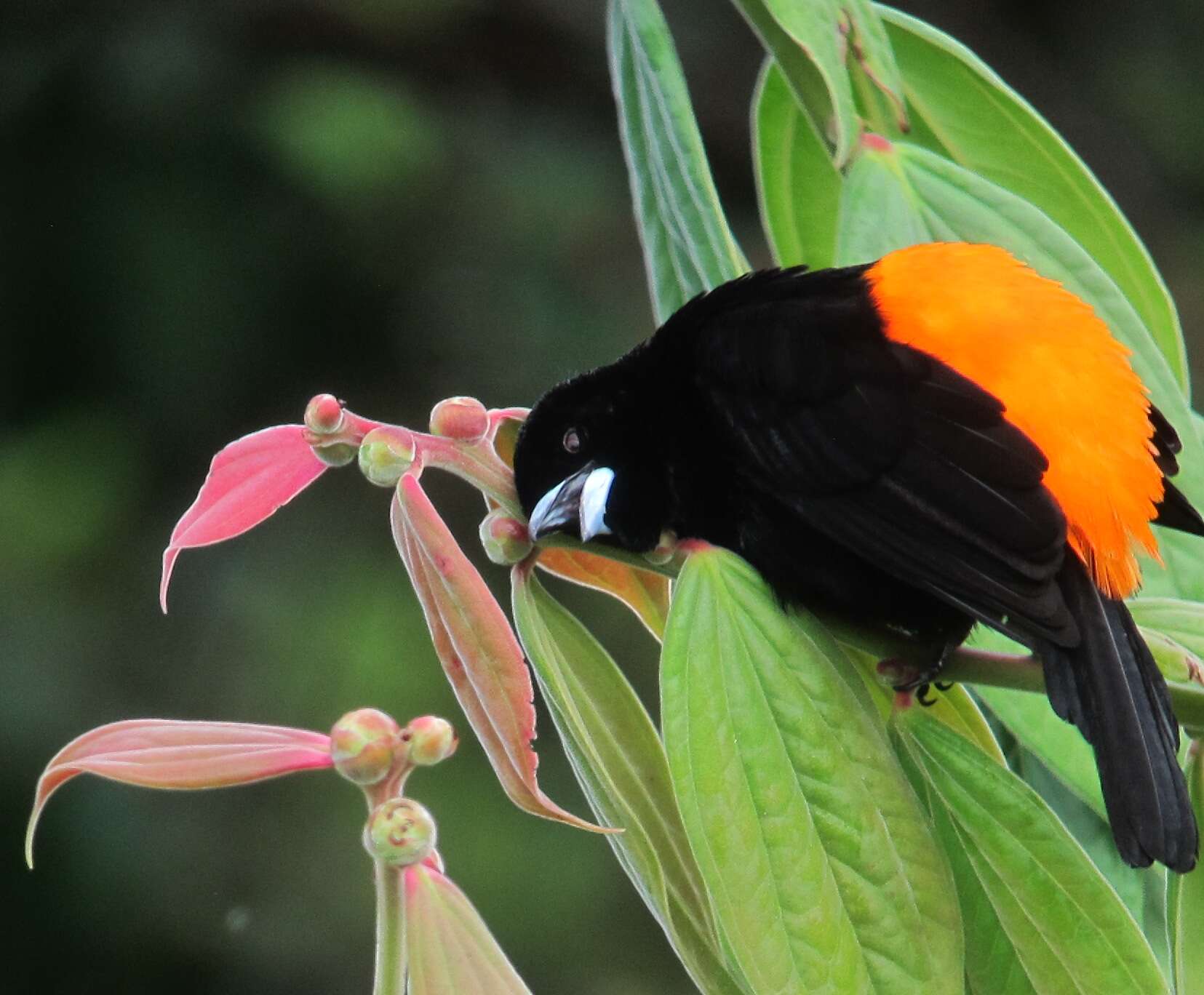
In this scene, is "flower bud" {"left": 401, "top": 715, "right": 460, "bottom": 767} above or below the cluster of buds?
above

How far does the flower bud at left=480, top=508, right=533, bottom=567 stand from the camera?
917 mm

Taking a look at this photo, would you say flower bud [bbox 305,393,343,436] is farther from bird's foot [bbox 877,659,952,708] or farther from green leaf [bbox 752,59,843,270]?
green leaf [bbox 752,59,843,270]

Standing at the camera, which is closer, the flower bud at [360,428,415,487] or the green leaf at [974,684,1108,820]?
the flower bud at [360,428,415,487]

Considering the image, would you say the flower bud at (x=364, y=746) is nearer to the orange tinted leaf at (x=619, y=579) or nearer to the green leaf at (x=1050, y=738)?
the orange tinted leaf at (x=619, y=579)

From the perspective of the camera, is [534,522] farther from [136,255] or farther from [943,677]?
[136,255]

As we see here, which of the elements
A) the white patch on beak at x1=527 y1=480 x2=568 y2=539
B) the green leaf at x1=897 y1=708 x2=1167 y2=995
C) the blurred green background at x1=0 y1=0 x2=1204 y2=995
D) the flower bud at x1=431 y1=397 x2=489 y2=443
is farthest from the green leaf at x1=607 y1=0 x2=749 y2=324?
the blurred green background at x1=0 y1=0 x2=1204 y2=995

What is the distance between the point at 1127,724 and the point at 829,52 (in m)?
0.48

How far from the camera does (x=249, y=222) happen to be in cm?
313

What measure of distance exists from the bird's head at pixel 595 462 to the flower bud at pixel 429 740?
0.44m

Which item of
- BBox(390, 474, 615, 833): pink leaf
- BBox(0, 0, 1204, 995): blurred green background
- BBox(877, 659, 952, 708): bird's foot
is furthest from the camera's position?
BBox(0, 0, 1204, 995): blurred green background

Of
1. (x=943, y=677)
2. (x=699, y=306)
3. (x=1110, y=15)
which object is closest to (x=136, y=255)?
(x=699, y=306)

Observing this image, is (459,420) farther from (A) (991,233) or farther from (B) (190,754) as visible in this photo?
(A) (991,233)

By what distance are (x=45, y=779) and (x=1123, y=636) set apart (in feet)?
2.18

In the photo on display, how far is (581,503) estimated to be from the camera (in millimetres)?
1196
